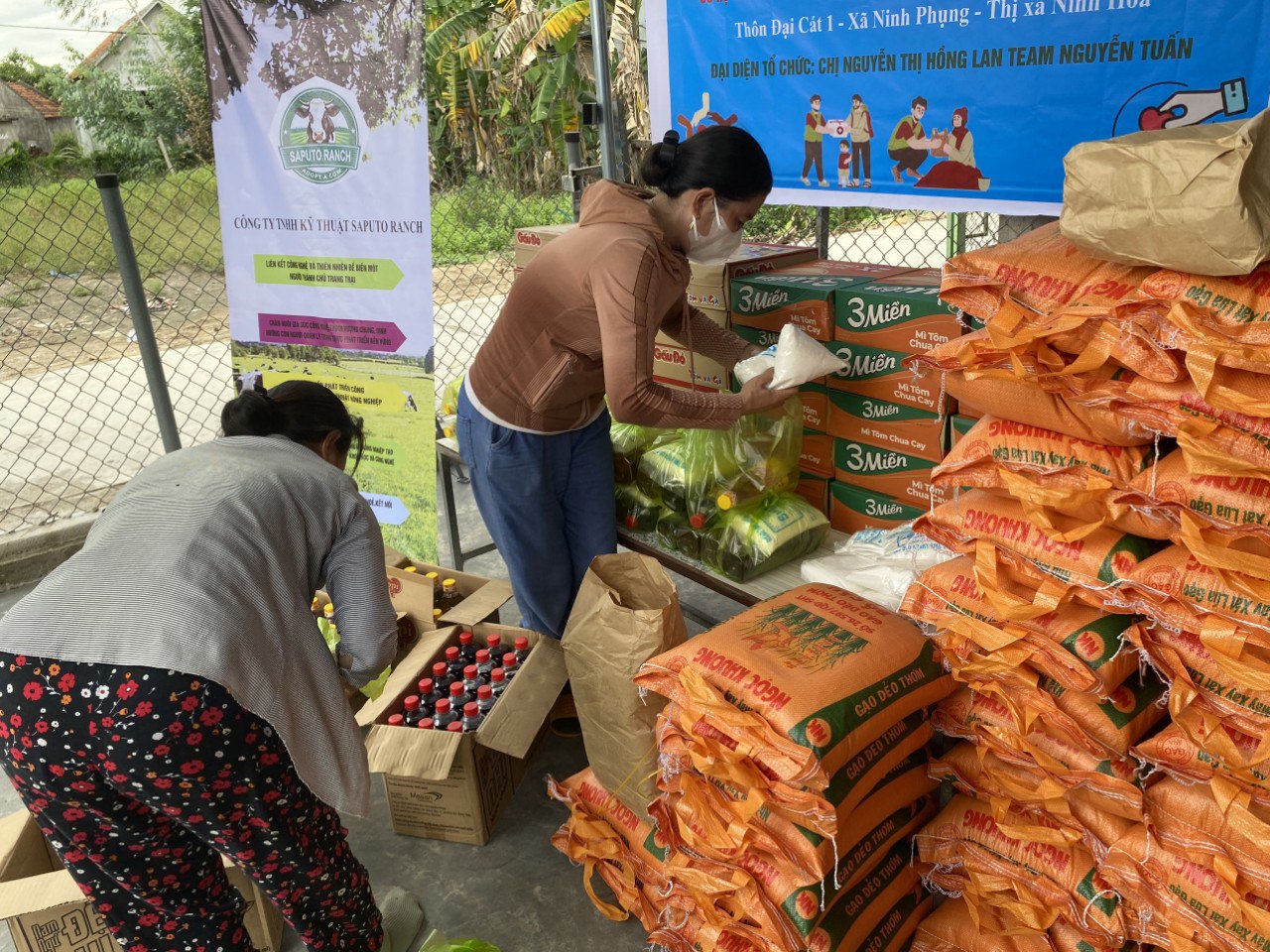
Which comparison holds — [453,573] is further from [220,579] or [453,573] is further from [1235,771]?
[1235,771]

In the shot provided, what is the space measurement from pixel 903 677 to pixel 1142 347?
701 mm

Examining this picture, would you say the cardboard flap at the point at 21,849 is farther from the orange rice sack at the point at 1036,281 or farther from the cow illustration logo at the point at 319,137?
the orange rice sack at the point at 1036,281

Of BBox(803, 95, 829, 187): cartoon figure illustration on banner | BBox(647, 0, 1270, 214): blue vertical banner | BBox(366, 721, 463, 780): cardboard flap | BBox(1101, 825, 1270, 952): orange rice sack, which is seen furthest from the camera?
BBox(803, 95, 829, 187): cartoon figure illustration on banner

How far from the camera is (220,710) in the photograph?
61.2 inches

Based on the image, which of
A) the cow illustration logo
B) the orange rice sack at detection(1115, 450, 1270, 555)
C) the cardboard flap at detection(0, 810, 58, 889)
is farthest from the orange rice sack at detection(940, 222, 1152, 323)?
the cardboard flap at detection(0, 810, 58, 889)

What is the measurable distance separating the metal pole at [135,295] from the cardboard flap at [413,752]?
1.76m

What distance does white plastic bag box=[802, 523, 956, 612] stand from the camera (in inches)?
79.4

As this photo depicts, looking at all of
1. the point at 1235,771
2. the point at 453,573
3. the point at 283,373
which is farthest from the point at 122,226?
the point at 1235,771

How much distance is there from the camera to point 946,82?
7.77 feet

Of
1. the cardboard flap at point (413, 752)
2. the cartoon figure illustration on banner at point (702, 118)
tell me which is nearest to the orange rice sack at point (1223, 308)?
the cardboard flap at point (413, 752)

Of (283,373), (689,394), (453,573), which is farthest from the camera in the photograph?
(283,373)

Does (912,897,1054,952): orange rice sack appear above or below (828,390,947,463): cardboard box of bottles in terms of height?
below

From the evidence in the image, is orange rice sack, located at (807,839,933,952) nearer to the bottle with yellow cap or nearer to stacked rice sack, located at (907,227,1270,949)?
stacked rice sack, located at (907,227,1270,949)

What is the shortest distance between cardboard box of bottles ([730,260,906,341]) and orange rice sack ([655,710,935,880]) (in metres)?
0.99
